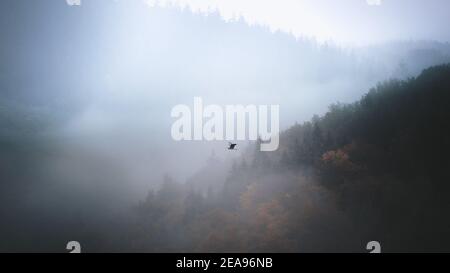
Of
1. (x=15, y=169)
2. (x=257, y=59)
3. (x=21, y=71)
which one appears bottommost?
(x=15, y=169)

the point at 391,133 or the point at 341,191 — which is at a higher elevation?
the point at 391,133

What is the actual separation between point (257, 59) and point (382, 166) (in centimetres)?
1986

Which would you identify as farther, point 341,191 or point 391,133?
point 391,133

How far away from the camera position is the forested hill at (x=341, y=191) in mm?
14500

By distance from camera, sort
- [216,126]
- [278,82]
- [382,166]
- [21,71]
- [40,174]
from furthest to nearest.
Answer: [21,71] → [40,174] → [278,82] → [382,166] → [216,126]

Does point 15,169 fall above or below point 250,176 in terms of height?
above

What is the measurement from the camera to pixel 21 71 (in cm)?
3975

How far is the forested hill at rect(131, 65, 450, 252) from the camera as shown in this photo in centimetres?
1450

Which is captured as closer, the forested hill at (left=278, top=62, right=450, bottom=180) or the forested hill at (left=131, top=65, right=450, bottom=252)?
the forested hill at (left=131, top=65, right=450, bottom=252)

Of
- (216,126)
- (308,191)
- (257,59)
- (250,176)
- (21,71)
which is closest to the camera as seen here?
(216,126)

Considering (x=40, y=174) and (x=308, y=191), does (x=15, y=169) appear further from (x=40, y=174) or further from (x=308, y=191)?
(x=308, y=191)

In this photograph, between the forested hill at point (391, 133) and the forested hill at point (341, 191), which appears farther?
the forested hill at point (391, 133)

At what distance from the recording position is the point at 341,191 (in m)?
16.2

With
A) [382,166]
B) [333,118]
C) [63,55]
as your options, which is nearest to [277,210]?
[382,166]
